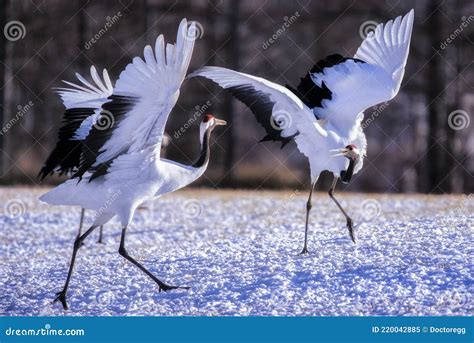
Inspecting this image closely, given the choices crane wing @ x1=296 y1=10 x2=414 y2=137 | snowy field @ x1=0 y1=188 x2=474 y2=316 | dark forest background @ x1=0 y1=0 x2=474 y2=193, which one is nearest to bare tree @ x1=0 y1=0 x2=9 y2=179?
dark forest background @ x1=0 y1=0 x2=474 y2=193

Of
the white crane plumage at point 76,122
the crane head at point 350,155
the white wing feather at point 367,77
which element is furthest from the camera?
the white wing feather at point 367,77

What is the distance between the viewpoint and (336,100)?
857 centimetres

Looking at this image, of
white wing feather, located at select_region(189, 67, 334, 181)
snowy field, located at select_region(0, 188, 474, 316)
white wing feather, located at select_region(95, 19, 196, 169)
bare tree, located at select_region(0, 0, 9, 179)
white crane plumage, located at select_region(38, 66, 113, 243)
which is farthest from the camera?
bare tree, located at select_region(0, 0, 9, 179)

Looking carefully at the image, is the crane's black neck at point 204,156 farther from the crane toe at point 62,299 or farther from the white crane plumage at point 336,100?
the crane toe at point 62,299

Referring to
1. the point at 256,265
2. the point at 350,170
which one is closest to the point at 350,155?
the point at 350,170

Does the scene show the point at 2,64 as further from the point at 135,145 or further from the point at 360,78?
the point at 135,145

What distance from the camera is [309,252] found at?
812 centimetres

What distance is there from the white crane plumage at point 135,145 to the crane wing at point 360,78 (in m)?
1.51

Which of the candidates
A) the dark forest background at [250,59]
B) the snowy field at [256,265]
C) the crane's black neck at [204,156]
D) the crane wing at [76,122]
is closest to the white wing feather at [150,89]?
the crane's black neck at [204,156]

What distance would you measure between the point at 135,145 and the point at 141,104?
0.50 m

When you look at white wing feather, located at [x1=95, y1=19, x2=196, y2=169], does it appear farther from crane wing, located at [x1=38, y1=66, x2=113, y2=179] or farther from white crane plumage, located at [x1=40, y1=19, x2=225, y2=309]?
crane wing, located at [x1=38, y1=66, x2=113, y2=179]

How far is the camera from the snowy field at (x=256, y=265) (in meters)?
6.67

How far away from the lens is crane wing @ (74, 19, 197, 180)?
5.95 metres

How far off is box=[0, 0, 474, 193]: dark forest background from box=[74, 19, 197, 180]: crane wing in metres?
11.4
